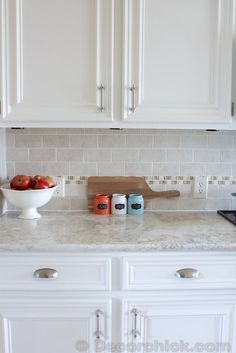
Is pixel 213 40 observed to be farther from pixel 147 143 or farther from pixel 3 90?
pixel 3 90

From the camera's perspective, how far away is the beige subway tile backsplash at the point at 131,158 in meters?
2.03

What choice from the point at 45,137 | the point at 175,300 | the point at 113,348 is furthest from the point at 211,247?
the point at 45,137

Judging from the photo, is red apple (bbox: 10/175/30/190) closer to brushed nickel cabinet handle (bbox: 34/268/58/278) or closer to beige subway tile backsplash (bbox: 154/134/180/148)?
brushed nickel cabinet handle (bbox: 34/268/58/278)

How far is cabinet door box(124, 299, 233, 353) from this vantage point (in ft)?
5.02

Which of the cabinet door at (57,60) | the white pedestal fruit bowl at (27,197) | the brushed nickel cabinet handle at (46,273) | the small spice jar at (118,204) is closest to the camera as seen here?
the brushed nickel cabinet handle at (46,273)

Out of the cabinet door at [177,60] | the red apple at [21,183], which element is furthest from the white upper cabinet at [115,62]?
the red apple at [21,183]

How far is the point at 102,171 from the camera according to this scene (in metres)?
2.05

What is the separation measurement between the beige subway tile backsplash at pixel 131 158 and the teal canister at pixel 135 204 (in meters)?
0.11

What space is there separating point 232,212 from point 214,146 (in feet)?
1.23

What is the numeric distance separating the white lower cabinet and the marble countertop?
0.15ft

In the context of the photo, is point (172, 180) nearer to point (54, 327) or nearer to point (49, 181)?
point (49, 181)

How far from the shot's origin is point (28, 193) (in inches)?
69.3

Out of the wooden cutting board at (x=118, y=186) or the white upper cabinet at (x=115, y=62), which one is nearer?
the white upper cabinet at (x=115, y=62)

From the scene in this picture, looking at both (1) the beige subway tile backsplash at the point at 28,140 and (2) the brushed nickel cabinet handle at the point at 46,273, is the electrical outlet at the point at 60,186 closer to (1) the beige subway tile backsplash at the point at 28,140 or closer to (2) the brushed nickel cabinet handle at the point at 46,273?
(1) the beige subway tile backsplash at the point at 28,140
